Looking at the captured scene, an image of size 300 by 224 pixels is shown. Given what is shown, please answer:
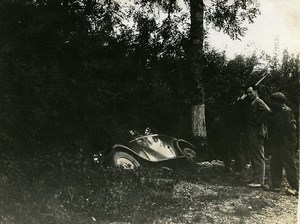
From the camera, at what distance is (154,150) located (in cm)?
620

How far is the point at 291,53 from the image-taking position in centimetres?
496

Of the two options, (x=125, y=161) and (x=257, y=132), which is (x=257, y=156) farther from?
(x=125, y=161)

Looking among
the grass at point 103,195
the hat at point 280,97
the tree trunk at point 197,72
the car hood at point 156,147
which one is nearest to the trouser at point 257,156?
the grass at point 103,195

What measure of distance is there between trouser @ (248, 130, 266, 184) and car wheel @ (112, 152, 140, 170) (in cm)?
157

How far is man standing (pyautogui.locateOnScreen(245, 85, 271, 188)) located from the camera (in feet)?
17.7

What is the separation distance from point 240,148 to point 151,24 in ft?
7.28

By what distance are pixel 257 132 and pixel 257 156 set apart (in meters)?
0.32

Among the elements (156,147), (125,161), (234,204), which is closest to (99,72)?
(125,161)

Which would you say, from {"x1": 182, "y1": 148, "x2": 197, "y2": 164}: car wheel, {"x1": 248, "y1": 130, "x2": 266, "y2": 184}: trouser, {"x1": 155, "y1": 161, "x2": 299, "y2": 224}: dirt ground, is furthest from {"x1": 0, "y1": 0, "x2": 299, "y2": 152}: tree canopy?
{"x1": 155, "y1": 161, "x2": 299, "y2": 224}: dirt ground

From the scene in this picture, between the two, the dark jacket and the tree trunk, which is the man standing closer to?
the dark jacket

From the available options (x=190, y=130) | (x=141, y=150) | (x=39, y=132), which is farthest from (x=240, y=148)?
(x=39, y=132)

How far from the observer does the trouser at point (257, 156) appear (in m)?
5.42

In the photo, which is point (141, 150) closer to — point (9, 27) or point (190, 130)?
point (190, 130)

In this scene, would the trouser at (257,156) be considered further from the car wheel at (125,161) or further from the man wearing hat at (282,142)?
the car wheel at (125,161)
